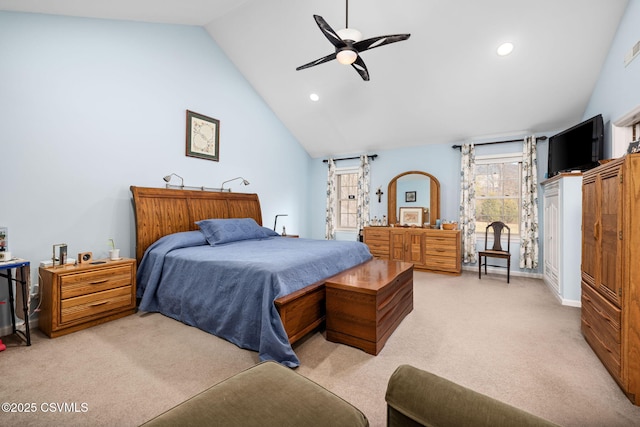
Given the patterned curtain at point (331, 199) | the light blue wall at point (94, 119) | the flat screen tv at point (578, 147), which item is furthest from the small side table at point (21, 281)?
the flat screen tv at point (578, 147)

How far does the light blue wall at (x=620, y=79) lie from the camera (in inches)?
116

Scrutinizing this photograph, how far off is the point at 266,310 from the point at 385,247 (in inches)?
156

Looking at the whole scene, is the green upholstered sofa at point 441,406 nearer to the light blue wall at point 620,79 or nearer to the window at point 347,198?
the light blue wall at point 620,79

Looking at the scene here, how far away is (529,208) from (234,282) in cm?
496

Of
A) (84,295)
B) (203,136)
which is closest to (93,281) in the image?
(84,295)

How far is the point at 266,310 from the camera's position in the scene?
7.09ft

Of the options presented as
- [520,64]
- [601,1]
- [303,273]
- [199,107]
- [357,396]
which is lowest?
[357,396]

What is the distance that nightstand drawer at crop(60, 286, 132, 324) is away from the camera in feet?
8.73

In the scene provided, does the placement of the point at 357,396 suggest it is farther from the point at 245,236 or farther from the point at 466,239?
the point at 466,239

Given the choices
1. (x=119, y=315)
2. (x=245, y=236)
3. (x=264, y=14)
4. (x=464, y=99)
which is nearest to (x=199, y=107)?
(x=264, y=14)

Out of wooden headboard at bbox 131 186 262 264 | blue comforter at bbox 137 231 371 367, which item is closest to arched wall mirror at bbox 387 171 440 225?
blue comforter at bbox 137 231 371 367

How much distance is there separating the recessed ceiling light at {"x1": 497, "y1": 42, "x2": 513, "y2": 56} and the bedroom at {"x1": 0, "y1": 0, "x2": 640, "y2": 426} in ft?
3.47

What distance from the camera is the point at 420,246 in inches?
213

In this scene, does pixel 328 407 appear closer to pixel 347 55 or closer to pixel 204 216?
pixel 347 55
